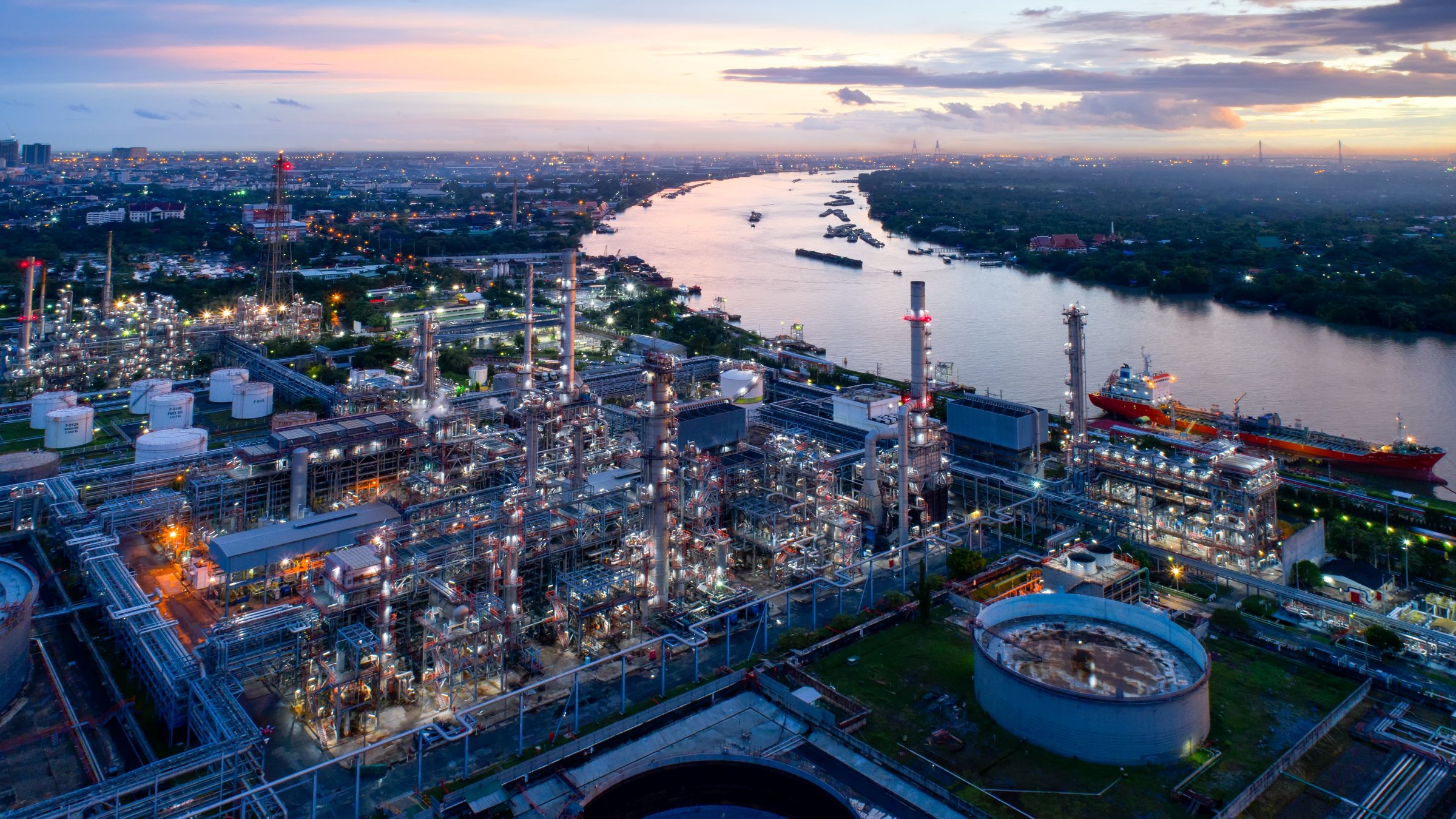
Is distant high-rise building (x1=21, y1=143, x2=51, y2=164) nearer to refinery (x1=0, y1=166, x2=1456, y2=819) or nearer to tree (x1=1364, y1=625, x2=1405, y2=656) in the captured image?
refinery (x1=0, y1=166, x2=1456, y2=819)

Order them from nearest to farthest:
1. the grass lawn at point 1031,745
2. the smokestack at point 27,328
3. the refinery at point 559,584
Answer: the grass lawn at point 1031,745, the refinery at point 559,584, the smokestack at point 27,328

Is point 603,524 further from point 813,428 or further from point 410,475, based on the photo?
point 813,428

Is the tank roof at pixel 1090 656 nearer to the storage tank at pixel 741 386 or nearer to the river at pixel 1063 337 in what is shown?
the storage tank at pixel 741 386

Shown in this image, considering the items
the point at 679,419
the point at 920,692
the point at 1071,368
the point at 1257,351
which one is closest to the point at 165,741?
the point at 920,692

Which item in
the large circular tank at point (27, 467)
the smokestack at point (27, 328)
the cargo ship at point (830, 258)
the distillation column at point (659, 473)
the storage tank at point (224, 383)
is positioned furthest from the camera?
the cargo ship at point (830, 258)

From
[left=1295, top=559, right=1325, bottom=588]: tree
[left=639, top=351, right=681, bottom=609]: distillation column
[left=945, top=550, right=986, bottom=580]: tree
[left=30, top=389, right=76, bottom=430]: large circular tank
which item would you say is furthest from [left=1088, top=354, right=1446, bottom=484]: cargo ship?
[left=30, top=389, right=76, bottom=430]: large circular tank

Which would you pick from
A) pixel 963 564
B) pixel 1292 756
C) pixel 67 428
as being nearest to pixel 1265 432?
pixel 963 564

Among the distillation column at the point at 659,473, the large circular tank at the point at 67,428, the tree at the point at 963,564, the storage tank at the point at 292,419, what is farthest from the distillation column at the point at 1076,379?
the large circular tank at the point at 67,428

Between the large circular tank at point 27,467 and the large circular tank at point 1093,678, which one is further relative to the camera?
the large circular tank at point 27,467
